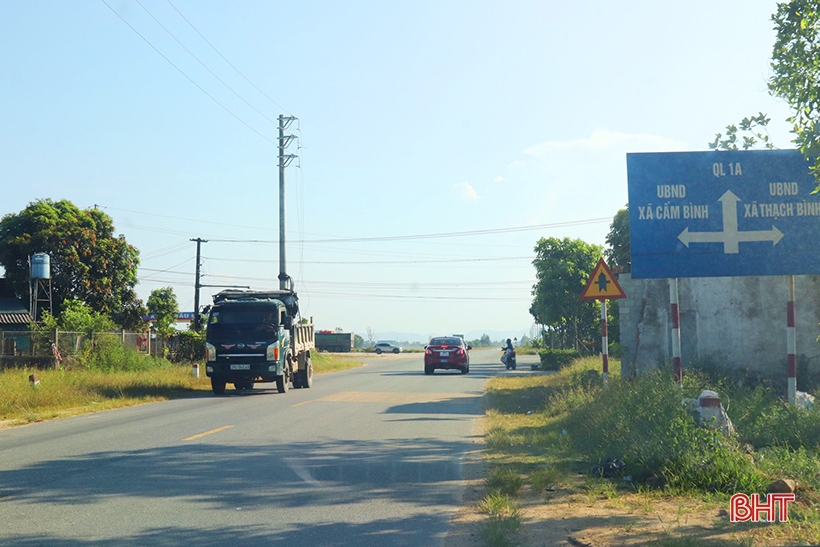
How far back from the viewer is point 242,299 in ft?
80.4

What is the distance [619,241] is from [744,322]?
23450 millimetres

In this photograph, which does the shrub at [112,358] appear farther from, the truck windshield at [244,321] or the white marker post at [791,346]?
the white marker post at [791,346]

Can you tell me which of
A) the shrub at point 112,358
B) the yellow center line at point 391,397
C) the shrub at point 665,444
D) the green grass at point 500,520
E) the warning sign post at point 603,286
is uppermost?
the warning sign post at point 603,286

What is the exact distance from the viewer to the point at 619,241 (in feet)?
128

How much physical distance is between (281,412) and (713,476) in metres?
10.4

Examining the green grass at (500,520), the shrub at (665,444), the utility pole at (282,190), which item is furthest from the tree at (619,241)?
the green grass at (500,520)

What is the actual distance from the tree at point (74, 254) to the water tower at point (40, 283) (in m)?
0.50

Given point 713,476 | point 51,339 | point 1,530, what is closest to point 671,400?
point 713,476

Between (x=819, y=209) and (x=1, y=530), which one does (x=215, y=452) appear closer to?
(x=1, y=530)

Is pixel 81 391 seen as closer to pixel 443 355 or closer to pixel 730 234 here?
pixel 730 234

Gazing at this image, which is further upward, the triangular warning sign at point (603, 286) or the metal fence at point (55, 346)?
the triangular warning sign at point (603, 286)

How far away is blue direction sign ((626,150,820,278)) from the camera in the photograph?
40.9 feet

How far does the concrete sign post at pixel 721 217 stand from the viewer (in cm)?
1246

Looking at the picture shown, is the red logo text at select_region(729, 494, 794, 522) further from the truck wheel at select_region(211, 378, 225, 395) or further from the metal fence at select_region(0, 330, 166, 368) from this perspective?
the metal fence at select_region(0, 330, 166, 368)
